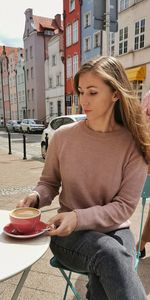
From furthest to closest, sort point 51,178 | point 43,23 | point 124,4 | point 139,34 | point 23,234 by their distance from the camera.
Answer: point 43,23 < point 124,4 < point 139,34 < point 51,178 < point 23,234

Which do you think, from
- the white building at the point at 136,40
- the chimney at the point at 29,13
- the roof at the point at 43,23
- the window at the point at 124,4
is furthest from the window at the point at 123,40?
the chimney at the point at 29,13

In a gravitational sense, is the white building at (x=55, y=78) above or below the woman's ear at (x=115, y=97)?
above

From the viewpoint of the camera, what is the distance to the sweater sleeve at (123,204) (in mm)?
1394

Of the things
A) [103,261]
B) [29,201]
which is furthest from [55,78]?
[103,261]

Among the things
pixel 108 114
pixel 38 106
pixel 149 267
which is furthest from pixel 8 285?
pixel 38 106

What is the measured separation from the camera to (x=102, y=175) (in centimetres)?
153

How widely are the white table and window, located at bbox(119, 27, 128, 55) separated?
16.6m

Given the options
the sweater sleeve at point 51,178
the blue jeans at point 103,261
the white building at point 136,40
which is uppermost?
the white building at point 136,40

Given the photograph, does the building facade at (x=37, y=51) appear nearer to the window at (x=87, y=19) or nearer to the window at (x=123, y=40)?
the window at (x=87, y=19)

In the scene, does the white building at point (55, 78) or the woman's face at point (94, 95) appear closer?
the woman's face at point (94, 95)

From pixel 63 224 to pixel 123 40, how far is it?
16.8 meters

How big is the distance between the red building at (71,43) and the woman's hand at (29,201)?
66.4 feet

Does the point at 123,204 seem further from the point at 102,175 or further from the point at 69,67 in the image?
the point at 69,67

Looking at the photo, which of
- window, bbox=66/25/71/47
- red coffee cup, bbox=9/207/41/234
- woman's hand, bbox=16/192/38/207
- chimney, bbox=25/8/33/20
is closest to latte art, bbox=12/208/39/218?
red coffee cup, bbox=9/207/41/234
